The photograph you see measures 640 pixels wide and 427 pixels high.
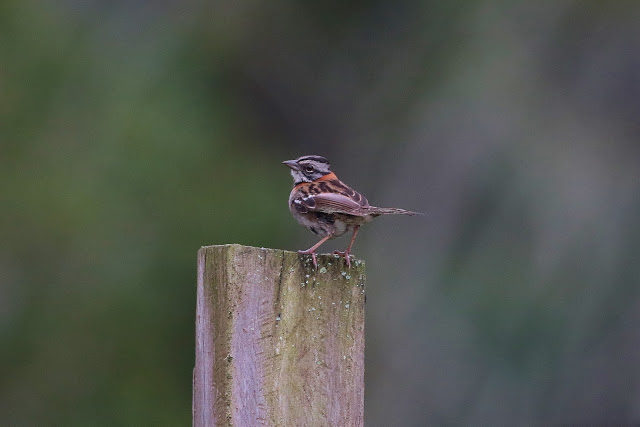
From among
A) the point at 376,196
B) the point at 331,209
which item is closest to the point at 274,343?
the point at 331,209

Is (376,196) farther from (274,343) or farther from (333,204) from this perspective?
(274,343)

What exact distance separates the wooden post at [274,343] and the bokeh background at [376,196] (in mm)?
6469

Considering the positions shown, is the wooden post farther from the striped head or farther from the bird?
the striped head

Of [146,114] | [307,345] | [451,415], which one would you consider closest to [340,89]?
[146,114]

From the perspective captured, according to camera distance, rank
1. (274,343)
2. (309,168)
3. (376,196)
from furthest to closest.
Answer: (376,196)
(309,168)
(274,343)

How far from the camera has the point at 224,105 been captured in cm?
1484

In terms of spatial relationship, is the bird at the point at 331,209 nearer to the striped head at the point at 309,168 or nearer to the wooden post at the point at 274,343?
the striped head at the point at 309,168

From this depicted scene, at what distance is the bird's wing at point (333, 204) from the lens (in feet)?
17.2

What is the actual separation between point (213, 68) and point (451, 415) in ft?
21.5

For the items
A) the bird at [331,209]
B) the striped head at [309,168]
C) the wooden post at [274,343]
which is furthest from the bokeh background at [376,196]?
the wooden post at [274,343]

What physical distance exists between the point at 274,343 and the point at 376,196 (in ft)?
29.5

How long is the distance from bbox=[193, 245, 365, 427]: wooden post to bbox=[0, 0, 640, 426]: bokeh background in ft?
21.2

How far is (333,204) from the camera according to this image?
17.5 feet

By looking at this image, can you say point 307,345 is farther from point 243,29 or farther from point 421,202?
point 243,29
